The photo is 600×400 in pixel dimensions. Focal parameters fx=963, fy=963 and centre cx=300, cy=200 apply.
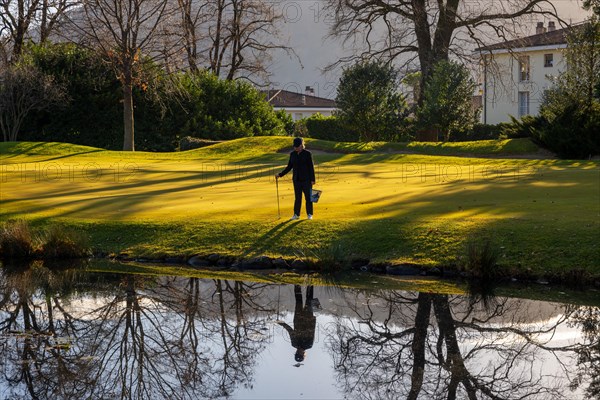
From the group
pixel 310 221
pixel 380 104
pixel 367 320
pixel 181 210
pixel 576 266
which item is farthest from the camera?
pixel 380 104

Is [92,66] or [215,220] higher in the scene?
[92,66]

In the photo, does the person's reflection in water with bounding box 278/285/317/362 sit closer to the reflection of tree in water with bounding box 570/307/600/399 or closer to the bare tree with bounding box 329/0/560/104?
the reflection of tree in water with bounding box 570/307/600/399

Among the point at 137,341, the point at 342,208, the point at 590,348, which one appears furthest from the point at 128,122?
the point at 590,348

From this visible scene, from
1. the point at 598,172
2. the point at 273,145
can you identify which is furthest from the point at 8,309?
the point at 273,145

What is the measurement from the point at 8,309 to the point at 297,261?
633 cm

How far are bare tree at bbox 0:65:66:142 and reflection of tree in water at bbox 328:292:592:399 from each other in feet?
124

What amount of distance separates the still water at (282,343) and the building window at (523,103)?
63849 mm

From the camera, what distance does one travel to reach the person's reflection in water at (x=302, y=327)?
44.2 feet

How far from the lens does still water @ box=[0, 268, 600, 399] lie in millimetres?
11422

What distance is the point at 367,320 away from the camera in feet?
50.0

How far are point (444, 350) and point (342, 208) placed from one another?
36.7ft

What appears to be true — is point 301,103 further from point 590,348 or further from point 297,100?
point 590,348

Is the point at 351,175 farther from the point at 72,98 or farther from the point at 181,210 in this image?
the point at 72,98

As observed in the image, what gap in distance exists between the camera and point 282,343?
44.8ft
